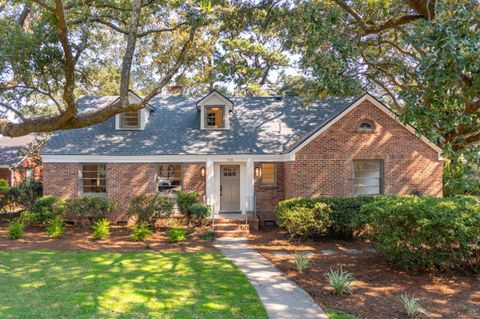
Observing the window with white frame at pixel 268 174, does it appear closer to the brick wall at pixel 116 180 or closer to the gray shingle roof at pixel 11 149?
the brick wall at pixel 116 180

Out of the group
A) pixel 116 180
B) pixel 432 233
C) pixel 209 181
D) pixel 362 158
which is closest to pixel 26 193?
pixel 116 180

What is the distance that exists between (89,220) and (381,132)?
495 inches

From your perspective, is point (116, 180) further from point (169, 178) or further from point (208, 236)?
point (208, 236)

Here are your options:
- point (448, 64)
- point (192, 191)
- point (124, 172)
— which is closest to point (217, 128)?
point (192, 191)

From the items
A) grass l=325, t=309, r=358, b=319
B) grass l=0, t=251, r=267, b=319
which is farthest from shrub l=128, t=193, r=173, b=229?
grass l=325, t=309, r=358, b=319

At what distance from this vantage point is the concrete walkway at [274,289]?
5.46 m

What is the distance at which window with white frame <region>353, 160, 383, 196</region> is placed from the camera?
14000 millimetres

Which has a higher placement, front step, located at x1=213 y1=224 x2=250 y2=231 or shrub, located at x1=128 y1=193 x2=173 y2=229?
shrub, located at x1=128 y1=193 x2=173 y2=229

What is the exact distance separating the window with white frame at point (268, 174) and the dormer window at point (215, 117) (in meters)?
3.05

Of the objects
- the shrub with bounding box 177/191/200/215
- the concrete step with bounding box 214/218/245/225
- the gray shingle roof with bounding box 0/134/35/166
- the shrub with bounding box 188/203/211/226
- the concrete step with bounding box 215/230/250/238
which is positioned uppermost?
the gray shingle roof with bounding box 0/134/35/166

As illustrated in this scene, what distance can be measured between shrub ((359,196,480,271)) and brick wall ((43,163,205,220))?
1006cm

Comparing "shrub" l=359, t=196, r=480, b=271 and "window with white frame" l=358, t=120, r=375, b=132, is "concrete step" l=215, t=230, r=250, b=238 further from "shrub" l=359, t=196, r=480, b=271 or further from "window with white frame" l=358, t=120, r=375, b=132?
"window with white frame" l=358, t=120, r=375, b=132

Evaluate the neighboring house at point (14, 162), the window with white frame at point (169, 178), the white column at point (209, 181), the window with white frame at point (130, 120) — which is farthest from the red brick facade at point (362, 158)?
the neighboring house at point (14, 162)

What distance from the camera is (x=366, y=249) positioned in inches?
413
